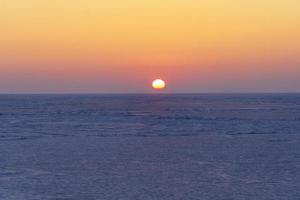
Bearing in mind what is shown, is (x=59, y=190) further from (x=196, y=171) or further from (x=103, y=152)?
(x=103, y=152)

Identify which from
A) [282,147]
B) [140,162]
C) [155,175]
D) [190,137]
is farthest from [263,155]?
[190,137]

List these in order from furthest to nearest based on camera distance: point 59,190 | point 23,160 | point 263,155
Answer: point 263,155, point 23,160, point 59,190

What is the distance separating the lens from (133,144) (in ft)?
89.2

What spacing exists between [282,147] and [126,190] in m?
12.2

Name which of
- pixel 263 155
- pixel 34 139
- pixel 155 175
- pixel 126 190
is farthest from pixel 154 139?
pixel 126 190

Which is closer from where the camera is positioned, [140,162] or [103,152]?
[140,162]

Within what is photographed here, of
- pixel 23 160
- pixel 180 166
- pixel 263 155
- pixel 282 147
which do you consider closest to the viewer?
pixel 180 166

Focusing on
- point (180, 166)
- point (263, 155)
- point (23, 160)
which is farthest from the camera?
point (263, 155)

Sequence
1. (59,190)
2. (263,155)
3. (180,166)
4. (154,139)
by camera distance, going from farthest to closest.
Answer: (154,139)
(263,155)
(180,166)
(59,190)

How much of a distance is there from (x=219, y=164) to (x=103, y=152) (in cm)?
580

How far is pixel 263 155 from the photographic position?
2269cm

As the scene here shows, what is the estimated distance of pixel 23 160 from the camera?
21.2 metres

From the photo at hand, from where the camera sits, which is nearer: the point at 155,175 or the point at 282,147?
the point at 155,175

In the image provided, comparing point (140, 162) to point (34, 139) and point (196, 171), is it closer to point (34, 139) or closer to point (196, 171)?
point (196, 171)
